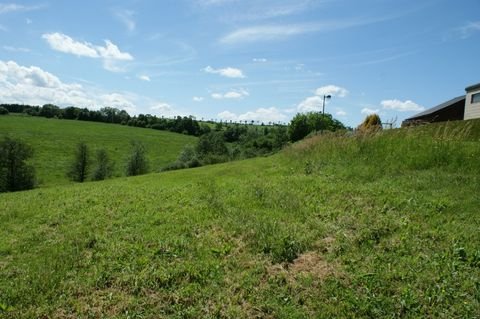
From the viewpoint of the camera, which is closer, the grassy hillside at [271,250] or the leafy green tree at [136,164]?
the grassy hillside at [271,250]

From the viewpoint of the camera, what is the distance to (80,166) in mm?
41375

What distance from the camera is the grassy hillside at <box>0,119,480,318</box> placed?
12.1 feet

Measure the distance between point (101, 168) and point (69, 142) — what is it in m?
17.0

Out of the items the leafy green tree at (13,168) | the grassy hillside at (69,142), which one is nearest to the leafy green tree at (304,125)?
the grassy hillside at (69,142)

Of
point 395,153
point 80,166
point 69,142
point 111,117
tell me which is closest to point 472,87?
point 395,153

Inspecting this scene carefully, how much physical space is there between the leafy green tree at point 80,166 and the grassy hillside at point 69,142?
3.56 feet

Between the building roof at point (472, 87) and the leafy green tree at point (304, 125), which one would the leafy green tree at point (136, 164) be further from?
the building roof at point (472, 87)

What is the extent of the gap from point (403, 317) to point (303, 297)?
997 mm

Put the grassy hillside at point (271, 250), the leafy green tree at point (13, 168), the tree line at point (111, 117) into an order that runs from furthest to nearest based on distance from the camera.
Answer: the tree line at point (111, 117) → the leafy green tree at point (13, 168) → the grassy hillside at point (271, 250)

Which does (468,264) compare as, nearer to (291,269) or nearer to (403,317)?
(403,317)

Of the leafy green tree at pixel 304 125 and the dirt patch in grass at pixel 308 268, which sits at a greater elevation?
the leafy green tree at pixel 304 125

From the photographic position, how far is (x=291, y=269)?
434cm

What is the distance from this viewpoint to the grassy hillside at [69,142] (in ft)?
143

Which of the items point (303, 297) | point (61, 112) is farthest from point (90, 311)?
point (61, 112)
